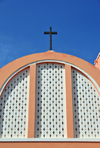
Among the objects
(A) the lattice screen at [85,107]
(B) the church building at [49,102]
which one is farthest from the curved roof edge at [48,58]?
(A) the lattice screen at [85,107]

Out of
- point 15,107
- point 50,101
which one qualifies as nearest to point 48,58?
point 50,101

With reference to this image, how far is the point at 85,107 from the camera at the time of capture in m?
8.99

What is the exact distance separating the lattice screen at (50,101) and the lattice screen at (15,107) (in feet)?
1.71

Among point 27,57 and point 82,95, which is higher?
point 27,57

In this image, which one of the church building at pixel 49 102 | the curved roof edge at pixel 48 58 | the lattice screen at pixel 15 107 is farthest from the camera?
the curved roof edge at pixel 48 58

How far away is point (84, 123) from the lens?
880cm

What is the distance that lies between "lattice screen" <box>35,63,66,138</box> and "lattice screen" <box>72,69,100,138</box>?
1.68 ft

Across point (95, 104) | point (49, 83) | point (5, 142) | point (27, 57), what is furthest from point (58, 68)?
point (5, 142)

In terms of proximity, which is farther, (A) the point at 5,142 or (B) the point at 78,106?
(B) the point at 78,106

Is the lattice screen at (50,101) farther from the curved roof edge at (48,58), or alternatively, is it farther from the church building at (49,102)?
the curved roof edge at (48,58)

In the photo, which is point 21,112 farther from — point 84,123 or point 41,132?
point 84,123

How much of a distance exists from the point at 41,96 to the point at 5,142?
90.3 inches

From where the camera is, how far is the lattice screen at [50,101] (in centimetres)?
870

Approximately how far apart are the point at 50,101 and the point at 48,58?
186 centimetres
